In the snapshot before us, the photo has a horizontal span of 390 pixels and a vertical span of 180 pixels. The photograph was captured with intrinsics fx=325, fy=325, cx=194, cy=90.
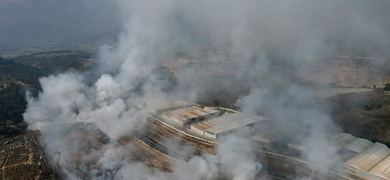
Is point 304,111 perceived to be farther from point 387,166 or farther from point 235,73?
point 235,73

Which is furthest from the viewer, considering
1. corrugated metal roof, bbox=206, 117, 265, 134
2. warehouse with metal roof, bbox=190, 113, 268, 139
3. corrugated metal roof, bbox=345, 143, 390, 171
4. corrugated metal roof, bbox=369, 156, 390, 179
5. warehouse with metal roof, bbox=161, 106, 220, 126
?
warehouse with metal roof, bbox=161, 106, 220, 126

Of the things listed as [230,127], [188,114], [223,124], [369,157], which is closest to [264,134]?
[230,127]

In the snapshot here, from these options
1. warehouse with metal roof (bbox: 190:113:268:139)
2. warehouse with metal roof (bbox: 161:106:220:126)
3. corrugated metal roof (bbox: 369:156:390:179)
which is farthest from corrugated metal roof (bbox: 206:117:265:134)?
corrugated metal roof (bbox: 369:156:390:179)

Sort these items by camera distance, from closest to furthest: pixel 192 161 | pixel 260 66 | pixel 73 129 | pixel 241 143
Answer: pixel 192 161 < pixel 241 143 < pixel 73 129 < pixel 260 66

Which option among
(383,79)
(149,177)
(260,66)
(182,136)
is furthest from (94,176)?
(383,79)

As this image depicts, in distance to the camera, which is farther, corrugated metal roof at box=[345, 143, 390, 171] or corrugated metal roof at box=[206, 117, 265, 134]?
corrugated metal roof at box=[206, 117, 265, 134]

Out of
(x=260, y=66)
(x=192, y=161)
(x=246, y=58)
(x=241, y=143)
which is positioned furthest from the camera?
(x=246, y=58)

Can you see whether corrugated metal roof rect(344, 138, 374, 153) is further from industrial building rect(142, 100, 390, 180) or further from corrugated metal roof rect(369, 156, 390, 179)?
corrugated metal roof rect(369, 156, 390, 179)
